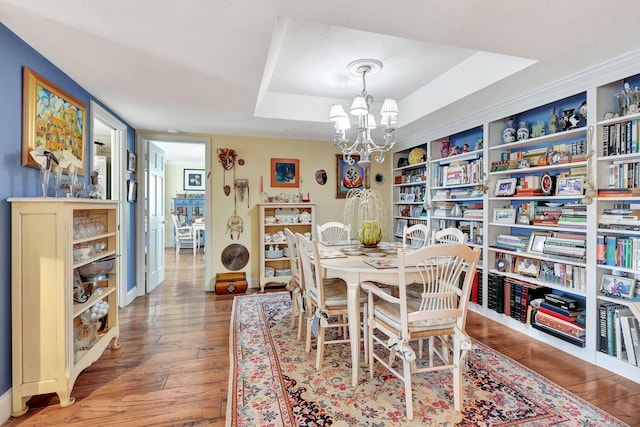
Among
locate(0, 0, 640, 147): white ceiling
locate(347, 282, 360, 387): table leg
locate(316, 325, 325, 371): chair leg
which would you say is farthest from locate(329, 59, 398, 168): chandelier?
locate(316, 325, 325, 371): chair leg

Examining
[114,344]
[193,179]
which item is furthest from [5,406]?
[193,179]

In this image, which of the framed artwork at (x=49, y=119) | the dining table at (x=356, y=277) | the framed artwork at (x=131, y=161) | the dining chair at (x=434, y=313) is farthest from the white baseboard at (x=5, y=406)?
the framed artwork at (x=131, y=161)

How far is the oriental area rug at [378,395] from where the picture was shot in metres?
1.76

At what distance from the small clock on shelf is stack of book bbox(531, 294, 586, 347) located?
0.91 meters

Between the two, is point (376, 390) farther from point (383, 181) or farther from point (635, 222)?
point (383, 181)

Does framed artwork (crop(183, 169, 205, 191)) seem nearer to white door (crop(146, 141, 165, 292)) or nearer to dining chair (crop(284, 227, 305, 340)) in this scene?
white door (crop(146, 141, 165, 292))

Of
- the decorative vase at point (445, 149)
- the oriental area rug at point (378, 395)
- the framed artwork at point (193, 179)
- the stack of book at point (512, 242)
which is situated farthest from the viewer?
the framed artwork at point (193, 179)

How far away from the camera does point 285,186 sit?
4879 millimetres

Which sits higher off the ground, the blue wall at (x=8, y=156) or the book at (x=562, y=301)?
the blue wall at (x=8, y=156)

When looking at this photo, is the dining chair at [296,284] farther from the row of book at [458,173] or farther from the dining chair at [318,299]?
the row of book at [458,173]

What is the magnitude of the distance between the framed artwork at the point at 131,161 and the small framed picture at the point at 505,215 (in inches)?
170

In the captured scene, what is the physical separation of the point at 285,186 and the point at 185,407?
3.39 metres

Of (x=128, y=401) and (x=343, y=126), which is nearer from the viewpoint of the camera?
(x=128, y=401)

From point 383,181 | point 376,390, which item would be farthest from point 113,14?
point 383,181
